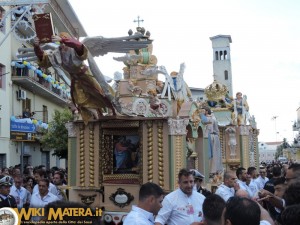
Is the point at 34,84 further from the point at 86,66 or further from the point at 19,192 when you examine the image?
the point at 19,192

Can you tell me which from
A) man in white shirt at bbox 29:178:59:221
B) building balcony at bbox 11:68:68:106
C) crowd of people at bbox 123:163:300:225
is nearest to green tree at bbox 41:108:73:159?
building balcony at bbox 11:68:68:106

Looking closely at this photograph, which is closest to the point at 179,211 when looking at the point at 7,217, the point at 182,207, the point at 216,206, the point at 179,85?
the point at 182,207

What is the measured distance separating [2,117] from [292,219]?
20.5 meters

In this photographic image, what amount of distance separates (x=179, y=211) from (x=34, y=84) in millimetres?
20624

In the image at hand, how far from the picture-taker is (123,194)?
10578 millimetres

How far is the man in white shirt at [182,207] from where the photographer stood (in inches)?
204

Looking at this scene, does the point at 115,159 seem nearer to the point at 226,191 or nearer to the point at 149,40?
the point at 149,40

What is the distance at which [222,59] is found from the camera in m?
47.6

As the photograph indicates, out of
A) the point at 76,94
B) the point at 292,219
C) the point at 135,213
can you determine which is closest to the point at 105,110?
the point at 76,94

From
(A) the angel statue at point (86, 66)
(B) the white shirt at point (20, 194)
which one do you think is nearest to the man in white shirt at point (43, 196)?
(B) the white shirt at point (20, 194)

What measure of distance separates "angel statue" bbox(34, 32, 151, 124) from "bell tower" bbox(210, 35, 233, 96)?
3721cm

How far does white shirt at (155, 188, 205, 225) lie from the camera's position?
17.0 ft

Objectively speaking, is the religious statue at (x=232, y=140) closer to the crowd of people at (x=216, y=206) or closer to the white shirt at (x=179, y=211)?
the crowd of people at (x=216, y=206)

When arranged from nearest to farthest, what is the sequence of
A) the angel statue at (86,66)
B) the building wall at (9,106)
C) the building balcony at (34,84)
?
the angel statue at (86,66)
the building wall at (9,106)
the building balcony at (34,84)
